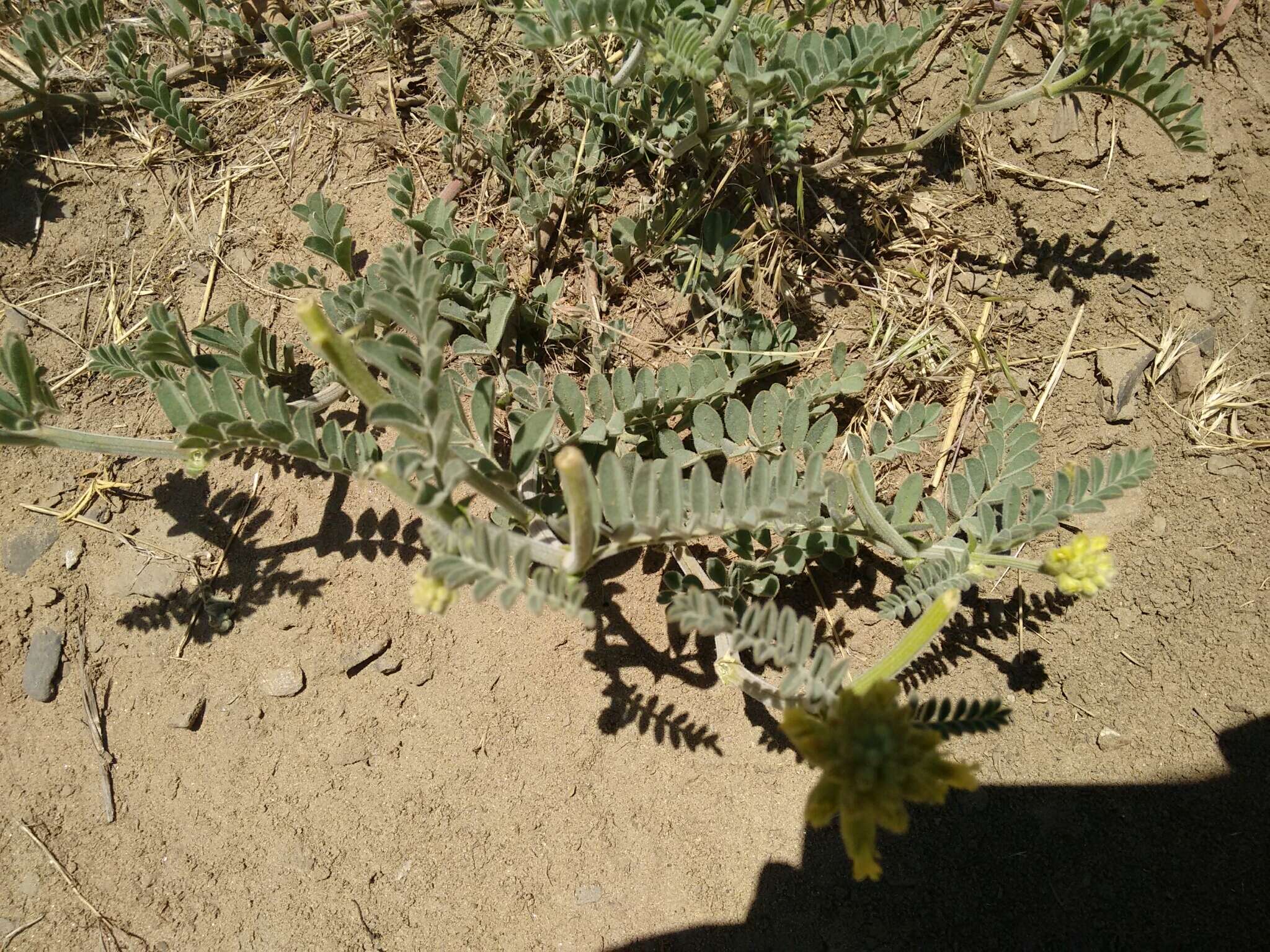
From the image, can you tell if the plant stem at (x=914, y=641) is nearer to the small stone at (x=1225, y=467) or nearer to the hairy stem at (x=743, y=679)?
the hairy stem at (x=743, y=679)

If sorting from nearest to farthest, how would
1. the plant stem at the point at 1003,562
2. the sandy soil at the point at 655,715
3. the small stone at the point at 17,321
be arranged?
the plant stem at the point at 1003,562 → the sandy soil at the point at 655,715 → the small stone at the point at 17,321

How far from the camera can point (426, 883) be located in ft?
7.75

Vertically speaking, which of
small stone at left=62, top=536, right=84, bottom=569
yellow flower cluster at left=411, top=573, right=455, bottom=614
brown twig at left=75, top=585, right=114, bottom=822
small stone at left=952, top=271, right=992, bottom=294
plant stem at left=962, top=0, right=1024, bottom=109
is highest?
plant stem at left=962, top=0, right=1024, bottom=109

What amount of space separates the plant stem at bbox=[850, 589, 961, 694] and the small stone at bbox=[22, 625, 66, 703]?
7.96 ft

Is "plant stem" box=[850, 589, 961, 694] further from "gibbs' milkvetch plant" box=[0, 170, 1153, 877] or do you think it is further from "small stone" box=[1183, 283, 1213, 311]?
"small stone" box=[1183, 283, 1213, 311]

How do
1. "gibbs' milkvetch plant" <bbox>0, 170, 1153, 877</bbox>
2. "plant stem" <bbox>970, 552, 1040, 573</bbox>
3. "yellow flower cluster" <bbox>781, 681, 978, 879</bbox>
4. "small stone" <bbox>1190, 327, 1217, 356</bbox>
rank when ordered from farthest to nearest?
"small stone" <bbox>1190, 327, 1217, 356</bbox>, "plant stem" <bbox>970, 552, 1040, 573</bbox>, "gibbs' milkvetch plant" <bbox>0, 170, 1153, 877</bbox>, "yellow flower cluster" <bbox>781, 681, 978, 879</bbox>

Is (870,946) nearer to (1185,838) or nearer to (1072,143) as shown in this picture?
(1185,838)

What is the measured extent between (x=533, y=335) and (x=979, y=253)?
1.52 metres

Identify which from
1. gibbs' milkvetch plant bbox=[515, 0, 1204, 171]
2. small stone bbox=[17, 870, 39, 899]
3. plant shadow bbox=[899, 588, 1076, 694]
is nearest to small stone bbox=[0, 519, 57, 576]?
small stone bbox=[17, 870, 39, 899]

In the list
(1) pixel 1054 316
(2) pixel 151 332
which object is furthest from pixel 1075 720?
(2) pixel 151 332

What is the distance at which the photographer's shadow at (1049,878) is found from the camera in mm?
2182

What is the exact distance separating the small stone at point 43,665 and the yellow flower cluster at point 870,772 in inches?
93.0

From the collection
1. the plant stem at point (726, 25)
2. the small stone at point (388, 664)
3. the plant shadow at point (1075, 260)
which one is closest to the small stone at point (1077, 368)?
the plant shadow at point (1075, 260)

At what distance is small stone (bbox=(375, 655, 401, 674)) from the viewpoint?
97.4 inches
